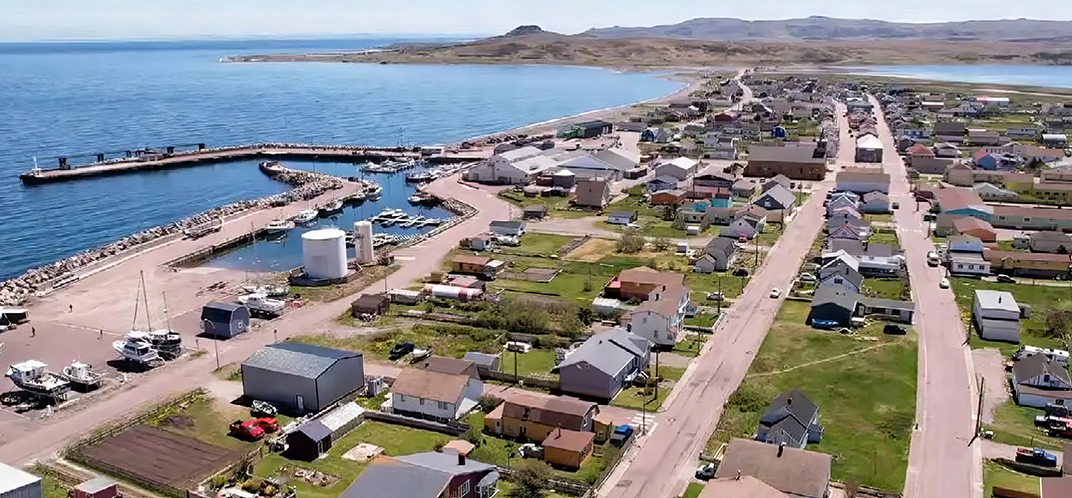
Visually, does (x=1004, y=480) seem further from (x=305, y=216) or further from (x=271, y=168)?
(x=271, y=168)

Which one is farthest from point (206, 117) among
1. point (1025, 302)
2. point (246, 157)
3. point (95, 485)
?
point (1025, 302)

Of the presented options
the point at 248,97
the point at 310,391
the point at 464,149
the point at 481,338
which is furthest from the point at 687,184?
the point at 248,97

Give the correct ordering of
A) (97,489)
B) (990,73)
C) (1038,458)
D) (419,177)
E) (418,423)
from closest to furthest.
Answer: (97,489) < (1038,458) < (418,423) < (419,177) < (990,73)

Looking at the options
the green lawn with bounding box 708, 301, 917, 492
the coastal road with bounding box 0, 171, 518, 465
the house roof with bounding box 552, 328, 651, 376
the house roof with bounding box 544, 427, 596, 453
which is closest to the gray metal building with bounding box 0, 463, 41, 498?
the coastal road with bounding box 0, 171, 518, 465

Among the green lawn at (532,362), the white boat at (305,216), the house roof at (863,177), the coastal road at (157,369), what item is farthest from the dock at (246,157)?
the green lawn at (532,362)

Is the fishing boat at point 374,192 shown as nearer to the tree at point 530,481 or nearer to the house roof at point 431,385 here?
the house roof at point 431,385

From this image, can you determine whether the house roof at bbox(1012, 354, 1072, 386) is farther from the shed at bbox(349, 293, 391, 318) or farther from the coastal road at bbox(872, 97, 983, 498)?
the shed at bbox(349, 293, 391, 318)
